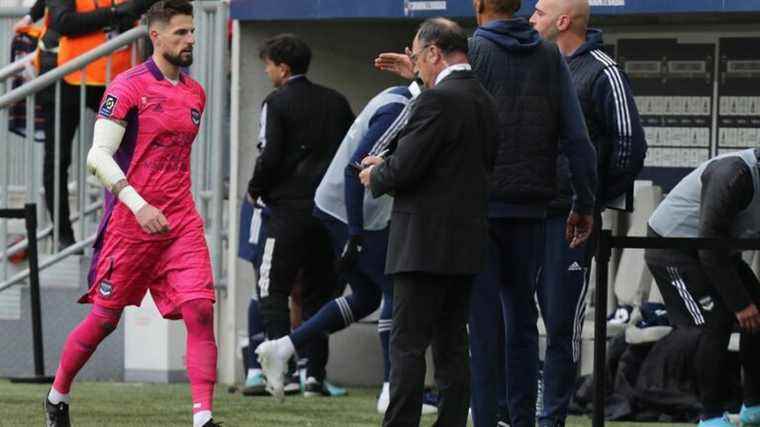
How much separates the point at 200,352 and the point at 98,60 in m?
4.51

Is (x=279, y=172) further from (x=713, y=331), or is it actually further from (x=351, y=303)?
(x=713, y=331)

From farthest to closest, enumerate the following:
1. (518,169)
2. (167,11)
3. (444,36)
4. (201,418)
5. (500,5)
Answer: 1. (167,11)
2. (201,418)
3. (500,5)
4. (518,169)
5. (444,36)

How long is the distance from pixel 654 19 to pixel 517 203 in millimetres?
4193

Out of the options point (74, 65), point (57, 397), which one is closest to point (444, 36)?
point (57, 397)

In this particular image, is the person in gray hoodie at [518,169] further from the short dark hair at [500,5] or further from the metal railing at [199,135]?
the metal railing at [199,135]

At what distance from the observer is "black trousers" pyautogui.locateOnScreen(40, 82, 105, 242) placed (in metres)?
12.6

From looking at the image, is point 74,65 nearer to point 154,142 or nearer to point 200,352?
point 154,142

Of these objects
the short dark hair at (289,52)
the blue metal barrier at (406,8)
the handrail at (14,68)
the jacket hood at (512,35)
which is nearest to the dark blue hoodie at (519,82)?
the jacket hood at (512,35)

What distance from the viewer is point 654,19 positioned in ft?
38.4

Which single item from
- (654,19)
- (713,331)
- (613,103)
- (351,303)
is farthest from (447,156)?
(654,19)

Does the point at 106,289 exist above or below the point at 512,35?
below

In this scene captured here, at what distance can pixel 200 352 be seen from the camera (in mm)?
8359

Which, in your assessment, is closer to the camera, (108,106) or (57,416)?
(108,106)

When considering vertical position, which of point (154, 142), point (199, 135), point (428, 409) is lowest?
point (428, 409)
